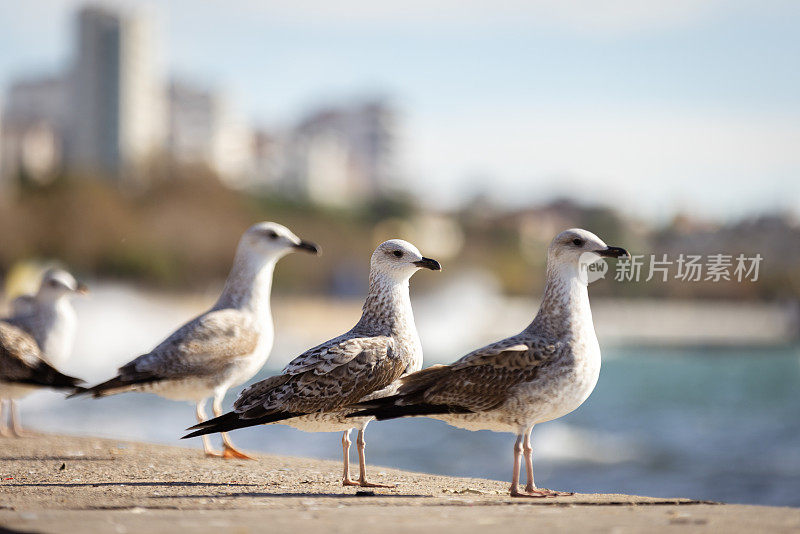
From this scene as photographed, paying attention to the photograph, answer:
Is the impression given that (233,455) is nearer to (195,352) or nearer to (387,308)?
(195,352)

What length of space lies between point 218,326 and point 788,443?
1907cm

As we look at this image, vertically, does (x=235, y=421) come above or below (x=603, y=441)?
below

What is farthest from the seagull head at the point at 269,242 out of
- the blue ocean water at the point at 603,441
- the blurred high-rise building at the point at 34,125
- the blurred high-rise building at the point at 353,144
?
the blurred high-rise building at the point at 353,144

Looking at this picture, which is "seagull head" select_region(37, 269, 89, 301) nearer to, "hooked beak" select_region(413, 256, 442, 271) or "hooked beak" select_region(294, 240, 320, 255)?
"hooked beak" select_region(294, 240, 320, 255)

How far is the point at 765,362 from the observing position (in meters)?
59.0

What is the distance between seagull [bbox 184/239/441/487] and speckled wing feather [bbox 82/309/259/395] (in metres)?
1.41

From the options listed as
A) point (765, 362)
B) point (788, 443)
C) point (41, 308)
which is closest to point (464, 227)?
point (765, 362)

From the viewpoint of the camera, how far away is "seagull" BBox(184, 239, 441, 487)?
6441 mm

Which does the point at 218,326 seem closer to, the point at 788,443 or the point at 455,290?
the point at 788,443

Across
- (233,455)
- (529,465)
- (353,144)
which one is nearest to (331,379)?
(529,465)

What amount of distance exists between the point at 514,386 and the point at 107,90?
11300 centimetres

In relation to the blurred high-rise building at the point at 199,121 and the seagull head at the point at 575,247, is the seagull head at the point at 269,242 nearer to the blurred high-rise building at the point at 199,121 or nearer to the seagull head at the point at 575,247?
the seagull head at the point at 575,247

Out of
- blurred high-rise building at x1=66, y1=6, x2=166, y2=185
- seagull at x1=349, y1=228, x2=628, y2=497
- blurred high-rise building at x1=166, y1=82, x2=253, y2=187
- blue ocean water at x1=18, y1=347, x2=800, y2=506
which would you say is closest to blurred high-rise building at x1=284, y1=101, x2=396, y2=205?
blurred high-rise building at x1=166, y1=82, x2=253, y2=187

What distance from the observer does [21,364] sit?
8336 mm
